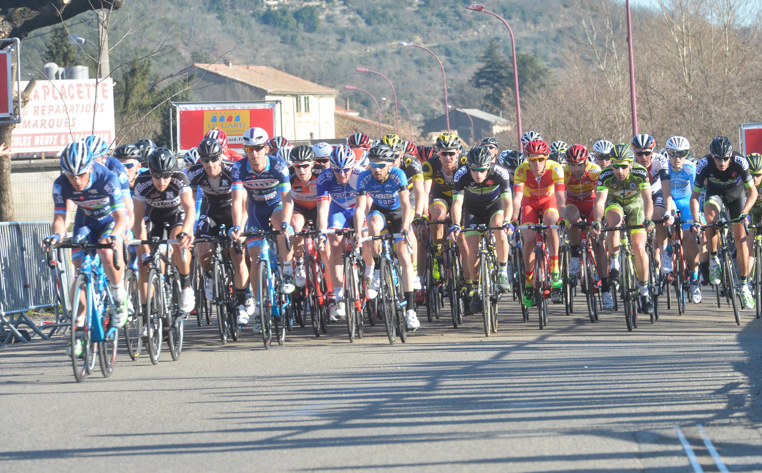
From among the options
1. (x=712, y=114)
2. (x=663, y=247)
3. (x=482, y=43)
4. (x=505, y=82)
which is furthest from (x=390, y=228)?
(x=482, y=43)

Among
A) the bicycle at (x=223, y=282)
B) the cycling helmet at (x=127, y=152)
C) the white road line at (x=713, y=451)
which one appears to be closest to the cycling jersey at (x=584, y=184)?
the bicycle at (x=223, y=282)

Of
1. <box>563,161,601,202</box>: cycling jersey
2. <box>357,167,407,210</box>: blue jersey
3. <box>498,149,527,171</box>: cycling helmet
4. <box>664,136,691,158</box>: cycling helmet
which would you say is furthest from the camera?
<box>498,149,527,171</box>: cycling helmet

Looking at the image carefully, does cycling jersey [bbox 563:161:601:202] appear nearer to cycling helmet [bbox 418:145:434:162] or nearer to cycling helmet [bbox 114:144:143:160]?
cycling helmet [bbox 418:145:434:162]

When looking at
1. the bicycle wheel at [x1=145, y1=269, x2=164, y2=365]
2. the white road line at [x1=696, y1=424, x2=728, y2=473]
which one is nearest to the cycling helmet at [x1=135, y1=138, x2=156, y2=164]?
the bicycle wheel at [x1=145, y1=269, x2=164, y2=365]

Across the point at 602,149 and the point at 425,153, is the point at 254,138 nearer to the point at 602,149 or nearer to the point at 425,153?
the point at 425,153

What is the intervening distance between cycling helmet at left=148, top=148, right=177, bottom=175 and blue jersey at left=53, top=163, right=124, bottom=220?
1.13 meters

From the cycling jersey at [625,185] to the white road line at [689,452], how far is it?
5857mm

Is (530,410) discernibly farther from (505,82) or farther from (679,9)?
(505,82)

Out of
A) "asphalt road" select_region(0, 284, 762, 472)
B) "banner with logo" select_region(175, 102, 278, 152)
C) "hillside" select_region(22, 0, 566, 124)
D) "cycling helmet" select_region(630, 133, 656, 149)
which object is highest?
"hillside" select_region(22, 0, 566, 124)

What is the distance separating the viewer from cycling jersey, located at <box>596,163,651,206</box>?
1201cm

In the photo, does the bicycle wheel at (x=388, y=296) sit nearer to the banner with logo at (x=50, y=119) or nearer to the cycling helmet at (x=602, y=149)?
the cycling helmet at (x=602, y=149)

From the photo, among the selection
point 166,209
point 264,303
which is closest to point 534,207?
point 264,303

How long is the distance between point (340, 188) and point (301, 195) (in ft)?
2.49

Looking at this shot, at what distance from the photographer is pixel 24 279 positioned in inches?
564
